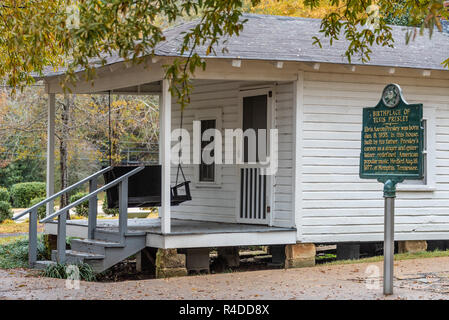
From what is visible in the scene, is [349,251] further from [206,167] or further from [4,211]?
[4,211]

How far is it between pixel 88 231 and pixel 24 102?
44.1 feet

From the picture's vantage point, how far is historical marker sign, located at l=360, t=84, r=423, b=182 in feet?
29.6

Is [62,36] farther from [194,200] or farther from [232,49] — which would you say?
[194,200]

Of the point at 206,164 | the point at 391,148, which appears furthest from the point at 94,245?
the point at 391,148

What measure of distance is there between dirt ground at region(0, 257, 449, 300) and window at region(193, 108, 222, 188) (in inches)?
129

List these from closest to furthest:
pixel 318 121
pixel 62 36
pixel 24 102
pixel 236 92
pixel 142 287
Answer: pixel 62 36 → pixel 142 287 → pixel 318 121 → pixel 236 92 → pixel 24 102

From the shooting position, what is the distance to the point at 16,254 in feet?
46.8

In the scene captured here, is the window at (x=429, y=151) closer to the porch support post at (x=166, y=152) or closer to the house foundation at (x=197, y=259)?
the house foundation at (x=197, y=259)

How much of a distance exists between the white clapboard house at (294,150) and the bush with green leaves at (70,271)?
20cm

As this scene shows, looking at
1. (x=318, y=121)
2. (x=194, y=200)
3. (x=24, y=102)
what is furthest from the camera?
(x=24, y=102)

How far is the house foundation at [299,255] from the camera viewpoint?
42.2ft

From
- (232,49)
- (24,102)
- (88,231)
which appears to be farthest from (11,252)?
(24,102)

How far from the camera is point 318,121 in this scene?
12977mm

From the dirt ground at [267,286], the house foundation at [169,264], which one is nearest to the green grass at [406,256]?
the dirt ground at [267,286]
